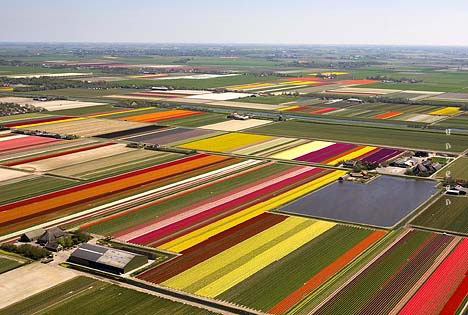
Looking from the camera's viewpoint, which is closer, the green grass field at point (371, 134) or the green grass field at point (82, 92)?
the green grass field at point (371, 134)

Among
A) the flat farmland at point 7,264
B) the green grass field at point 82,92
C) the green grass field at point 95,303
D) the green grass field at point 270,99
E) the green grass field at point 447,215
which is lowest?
the green grass field at point 95,303

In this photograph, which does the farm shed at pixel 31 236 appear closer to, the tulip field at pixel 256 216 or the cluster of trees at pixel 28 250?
the tulip field at pixel 256 216

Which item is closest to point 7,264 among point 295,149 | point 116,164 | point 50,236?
point 50,236

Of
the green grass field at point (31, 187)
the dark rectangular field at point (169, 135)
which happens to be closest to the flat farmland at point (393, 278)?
the green grass field at point (31, 187)

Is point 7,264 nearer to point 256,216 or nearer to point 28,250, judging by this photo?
point 28,250

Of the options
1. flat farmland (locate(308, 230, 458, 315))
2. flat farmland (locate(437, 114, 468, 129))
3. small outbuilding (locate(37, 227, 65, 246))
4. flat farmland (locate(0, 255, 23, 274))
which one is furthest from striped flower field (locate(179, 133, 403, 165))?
flat farmland (locate(0, 255, 23, 274))

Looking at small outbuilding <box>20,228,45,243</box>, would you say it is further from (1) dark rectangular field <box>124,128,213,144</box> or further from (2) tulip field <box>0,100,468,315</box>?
(1) dark rectangular field <box>124,128,213,144</box>
